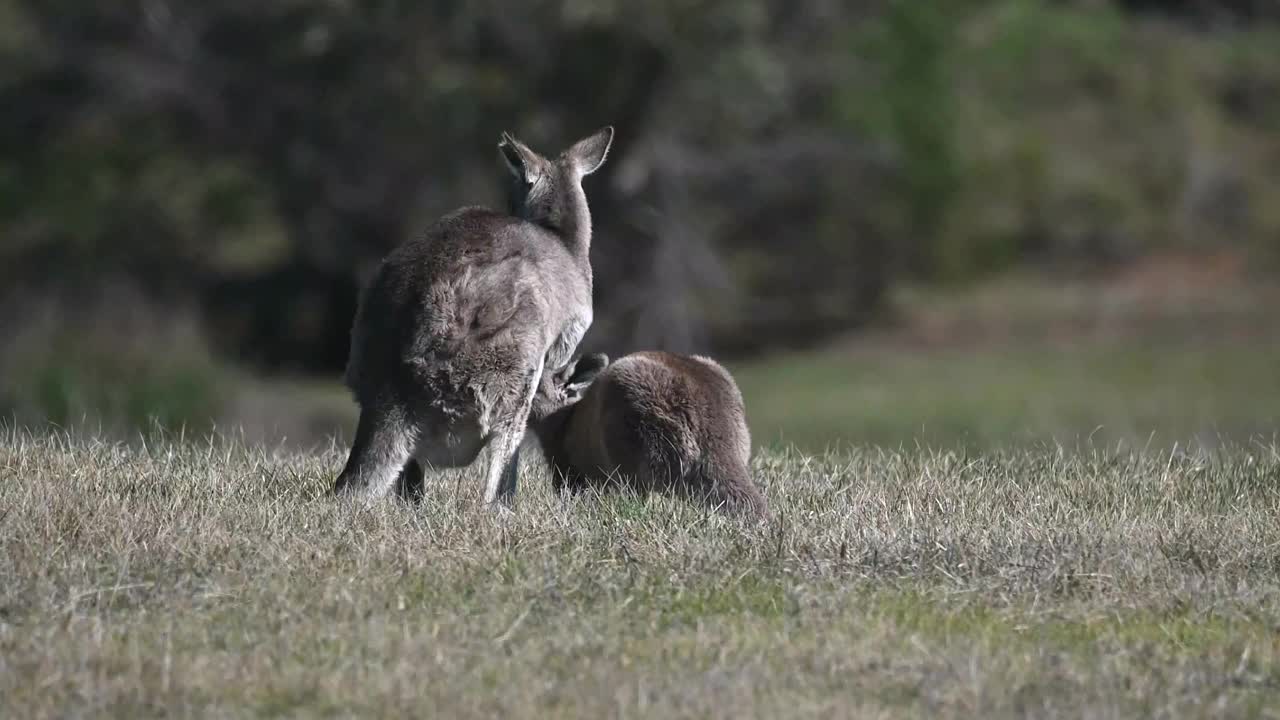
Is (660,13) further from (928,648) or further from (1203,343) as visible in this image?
(928,648)

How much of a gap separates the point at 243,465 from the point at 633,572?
9.45 feet

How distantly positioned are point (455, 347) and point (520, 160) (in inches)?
64.2

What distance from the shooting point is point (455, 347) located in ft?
25.1

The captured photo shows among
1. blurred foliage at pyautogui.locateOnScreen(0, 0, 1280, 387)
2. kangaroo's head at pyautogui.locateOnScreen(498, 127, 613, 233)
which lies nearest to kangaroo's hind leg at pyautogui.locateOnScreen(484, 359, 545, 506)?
kangaroo's head at pyautogui.locateOnScreen(498, 127, 613, 233)

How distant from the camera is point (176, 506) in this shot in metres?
7.45

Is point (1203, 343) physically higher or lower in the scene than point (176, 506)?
lower

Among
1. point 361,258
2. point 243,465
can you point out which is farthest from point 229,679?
point 361,258

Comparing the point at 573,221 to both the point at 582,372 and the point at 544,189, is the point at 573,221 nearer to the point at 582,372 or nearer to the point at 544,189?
the point at 544,189

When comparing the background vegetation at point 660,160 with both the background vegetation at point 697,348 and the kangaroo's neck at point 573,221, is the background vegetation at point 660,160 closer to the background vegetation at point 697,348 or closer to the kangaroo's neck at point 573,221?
the background vegetation at point 697,348

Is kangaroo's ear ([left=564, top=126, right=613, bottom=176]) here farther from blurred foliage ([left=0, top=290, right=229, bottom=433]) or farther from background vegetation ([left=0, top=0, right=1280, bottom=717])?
blurred foliage ([left=0, top=290, right=229, bottom=433])

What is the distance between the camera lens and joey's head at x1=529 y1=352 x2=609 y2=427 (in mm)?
8461

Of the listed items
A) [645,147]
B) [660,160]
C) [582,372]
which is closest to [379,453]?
[582,372]

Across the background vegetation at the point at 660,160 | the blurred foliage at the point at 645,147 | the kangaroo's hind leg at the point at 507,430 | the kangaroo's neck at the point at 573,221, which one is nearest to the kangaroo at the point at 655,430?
the kangaroo's hind leg at the point at 507,430

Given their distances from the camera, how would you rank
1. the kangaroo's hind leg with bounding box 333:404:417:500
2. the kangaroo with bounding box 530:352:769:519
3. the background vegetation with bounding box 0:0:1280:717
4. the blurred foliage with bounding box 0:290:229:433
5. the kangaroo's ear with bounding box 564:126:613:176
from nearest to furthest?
1. the background vegetation with bounding box 0:0:1280:717
2. the kangaroo's hind leg with bounding box 333:404:417:500
3. the kangaroo with bounding box 530:352:769:519
4. the kangaroo's ear with bounding box 564:126:613:176
5. the blurred foliage with bounding box 0:290:229:433
